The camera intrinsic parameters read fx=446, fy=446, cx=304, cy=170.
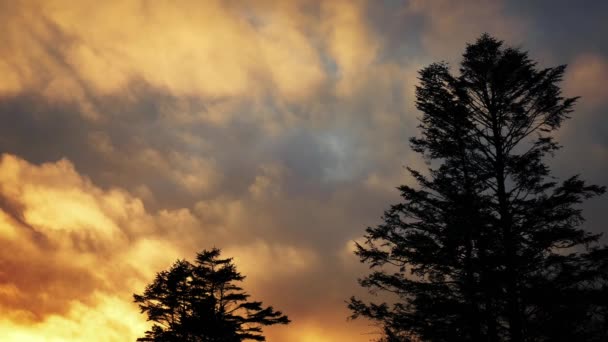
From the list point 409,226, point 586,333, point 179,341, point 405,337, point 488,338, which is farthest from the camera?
point 179,341

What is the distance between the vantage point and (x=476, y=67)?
625 inches

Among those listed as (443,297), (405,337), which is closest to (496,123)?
(443,297)

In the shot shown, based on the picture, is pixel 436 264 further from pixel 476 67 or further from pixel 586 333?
Result: pixel 476 67

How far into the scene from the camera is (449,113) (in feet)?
51.5

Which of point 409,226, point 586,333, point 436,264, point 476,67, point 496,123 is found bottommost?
point 586,333

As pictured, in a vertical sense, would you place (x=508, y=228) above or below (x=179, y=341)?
below

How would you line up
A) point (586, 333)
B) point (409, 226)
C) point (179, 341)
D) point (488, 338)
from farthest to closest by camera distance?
point (179, 341), point (409, 226), point (488, 338), point (586, 333)

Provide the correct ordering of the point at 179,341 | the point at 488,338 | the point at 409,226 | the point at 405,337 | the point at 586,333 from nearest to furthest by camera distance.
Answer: the point at 586,333, the point at 488,338, the point at 405,337, the point at 409,226, the point at 179,341

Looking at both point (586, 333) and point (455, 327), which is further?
point (455, 327)

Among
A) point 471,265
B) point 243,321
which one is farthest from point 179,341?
point 471,265

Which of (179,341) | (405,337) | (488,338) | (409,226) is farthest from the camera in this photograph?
(179,341)

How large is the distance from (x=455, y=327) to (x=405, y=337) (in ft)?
5.15

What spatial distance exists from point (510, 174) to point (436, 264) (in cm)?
375

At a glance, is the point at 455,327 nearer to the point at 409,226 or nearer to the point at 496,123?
the point at 409,226
